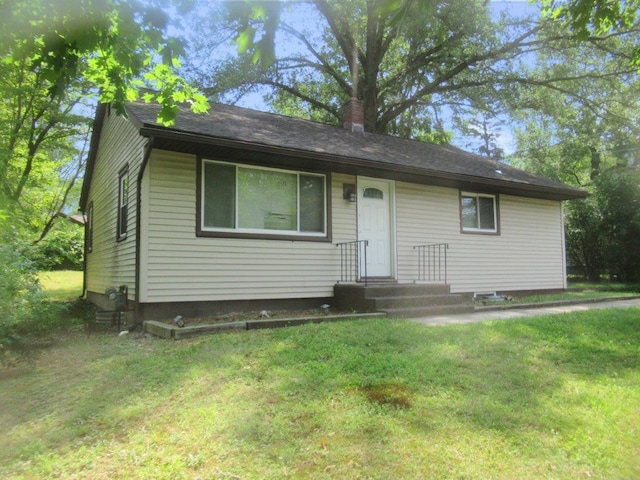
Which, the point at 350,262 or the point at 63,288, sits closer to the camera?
the point at 350,262

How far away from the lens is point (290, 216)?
823cm

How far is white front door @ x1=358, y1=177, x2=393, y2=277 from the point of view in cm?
906

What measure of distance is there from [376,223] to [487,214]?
339cm

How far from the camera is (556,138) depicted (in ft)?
91.1

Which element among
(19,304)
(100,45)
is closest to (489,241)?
(100,45)

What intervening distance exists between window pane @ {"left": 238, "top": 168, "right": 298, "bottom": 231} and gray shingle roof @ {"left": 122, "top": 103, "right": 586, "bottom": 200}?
0.63 meters

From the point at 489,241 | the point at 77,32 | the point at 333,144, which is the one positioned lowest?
the point at 489,241

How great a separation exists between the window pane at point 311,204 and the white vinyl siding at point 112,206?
293 centimetres

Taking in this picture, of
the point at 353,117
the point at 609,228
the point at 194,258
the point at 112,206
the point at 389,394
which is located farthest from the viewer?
the point at 609,228

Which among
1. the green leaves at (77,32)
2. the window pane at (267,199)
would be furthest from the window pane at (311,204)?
the green leaves at (77,32)

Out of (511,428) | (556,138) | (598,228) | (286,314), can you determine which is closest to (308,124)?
(286,314)

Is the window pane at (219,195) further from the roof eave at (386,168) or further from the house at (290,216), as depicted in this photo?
the roof eave at (386,168)

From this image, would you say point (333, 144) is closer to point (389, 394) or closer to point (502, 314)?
point (502, 314)

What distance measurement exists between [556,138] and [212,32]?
22.0 metres
